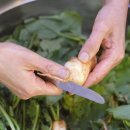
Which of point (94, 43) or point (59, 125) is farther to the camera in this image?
point (59, 125)

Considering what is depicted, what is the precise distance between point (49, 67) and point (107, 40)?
0.61 ft

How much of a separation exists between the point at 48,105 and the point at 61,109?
0.04 meters

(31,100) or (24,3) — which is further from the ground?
(24,3)

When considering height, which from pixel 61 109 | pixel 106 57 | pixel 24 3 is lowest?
pixel 61 109

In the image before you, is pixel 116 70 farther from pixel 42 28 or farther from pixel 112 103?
pixel 42 28

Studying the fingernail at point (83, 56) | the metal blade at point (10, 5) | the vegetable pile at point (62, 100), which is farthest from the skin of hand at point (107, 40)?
the metal blade at point (10, 5)

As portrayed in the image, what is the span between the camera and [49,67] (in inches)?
29.9

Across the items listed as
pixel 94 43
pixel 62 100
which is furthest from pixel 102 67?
pixel 62 100

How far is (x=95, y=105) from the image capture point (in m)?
Result: 0.97

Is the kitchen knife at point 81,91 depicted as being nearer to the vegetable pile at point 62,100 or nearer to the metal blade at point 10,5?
the vegetable pile at point 62,100

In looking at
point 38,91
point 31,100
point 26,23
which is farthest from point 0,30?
point 38,91

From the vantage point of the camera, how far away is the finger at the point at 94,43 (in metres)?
0.81

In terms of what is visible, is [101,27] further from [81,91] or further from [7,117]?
[7,117]

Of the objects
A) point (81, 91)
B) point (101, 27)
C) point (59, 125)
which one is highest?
point (101, 27)
